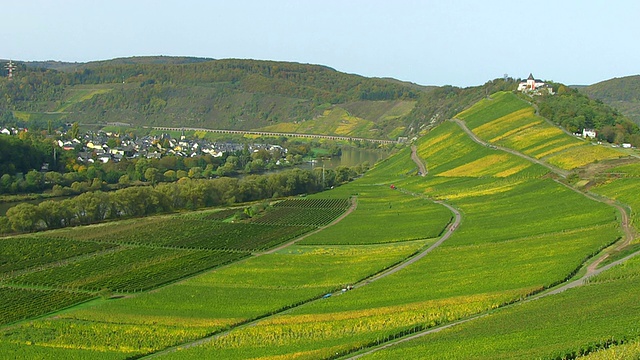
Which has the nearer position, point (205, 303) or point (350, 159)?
point (205, 303)

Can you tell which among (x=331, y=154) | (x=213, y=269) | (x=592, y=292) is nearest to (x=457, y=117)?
(x=331, y=154)

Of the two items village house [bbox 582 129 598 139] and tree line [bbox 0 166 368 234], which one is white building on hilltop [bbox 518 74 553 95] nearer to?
village house [bbox 582 129 598 139]

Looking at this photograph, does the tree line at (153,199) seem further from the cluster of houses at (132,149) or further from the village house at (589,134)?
the cluster of houses at (132,149)

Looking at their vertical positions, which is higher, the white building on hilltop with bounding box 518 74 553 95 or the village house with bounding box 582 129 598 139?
the white building on hilltop with bounding box 518 74 553 95

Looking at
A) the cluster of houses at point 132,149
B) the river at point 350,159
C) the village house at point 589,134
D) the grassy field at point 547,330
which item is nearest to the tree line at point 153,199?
the village house at point 589,134

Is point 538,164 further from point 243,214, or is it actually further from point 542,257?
point 542,257

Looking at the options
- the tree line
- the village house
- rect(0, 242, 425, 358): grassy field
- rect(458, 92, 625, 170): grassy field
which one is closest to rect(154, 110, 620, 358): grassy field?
rect(0, 242, 425, 358): grassy field

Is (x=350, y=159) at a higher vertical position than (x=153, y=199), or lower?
higher

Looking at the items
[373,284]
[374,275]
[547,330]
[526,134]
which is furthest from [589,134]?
[547,330]

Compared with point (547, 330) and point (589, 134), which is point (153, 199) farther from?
point (547, 330)
